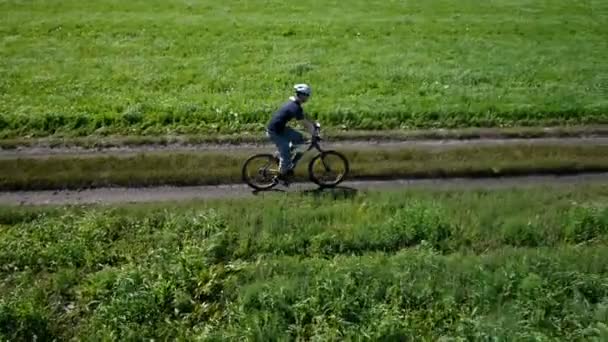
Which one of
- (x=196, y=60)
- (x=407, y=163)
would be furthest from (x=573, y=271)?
(x=196, y=60)

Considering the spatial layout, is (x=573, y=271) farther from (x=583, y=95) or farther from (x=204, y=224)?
(x=583, y=95)

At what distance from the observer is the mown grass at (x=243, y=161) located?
478 inches

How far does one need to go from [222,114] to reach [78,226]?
636 centimetres

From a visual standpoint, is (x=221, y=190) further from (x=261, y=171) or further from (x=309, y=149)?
(x=309, y=149)

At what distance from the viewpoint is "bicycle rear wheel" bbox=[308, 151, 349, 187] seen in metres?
11.9

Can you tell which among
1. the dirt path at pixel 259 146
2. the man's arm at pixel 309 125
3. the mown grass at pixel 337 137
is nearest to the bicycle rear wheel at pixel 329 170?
the man's arm at pixel 309 125

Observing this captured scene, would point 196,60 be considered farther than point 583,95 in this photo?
Yes

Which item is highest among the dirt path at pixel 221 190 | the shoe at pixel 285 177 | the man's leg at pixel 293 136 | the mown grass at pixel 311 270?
the man's leg at pixel 293 136

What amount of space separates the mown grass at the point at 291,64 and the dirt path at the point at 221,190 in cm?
307

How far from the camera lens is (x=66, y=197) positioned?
38.1 feet

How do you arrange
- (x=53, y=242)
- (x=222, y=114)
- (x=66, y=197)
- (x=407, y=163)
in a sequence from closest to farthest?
(x=53, y=242) → (x=66, y=197) → (x=407, y=163) → (x=222, y=114)

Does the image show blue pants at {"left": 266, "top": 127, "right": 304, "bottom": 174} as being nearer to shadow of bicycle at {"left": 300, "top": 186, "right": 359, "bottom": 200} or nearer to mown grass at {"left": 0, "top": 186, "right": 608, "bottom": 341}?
shadow of bicycle at {"left": 300, "top": 186, "right": 359, "bottom": 200}

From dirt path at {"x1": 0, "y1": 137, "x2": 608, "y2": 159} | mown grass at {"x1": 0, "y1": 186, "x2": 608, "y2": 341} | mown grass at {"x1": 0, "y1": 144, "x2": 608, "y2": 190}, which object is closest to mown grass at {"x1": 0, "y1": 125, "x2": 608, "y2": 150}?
dirt path at {"x1": 0, "y1": 137, "x2": 608, "y2": 159}

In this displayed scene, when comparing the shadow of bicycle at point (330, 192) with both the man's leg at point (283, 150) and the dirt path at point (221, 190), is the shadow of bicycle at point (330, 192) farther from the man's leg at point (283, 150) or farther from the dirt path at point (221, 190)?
the man's leg at point (283, 150)
